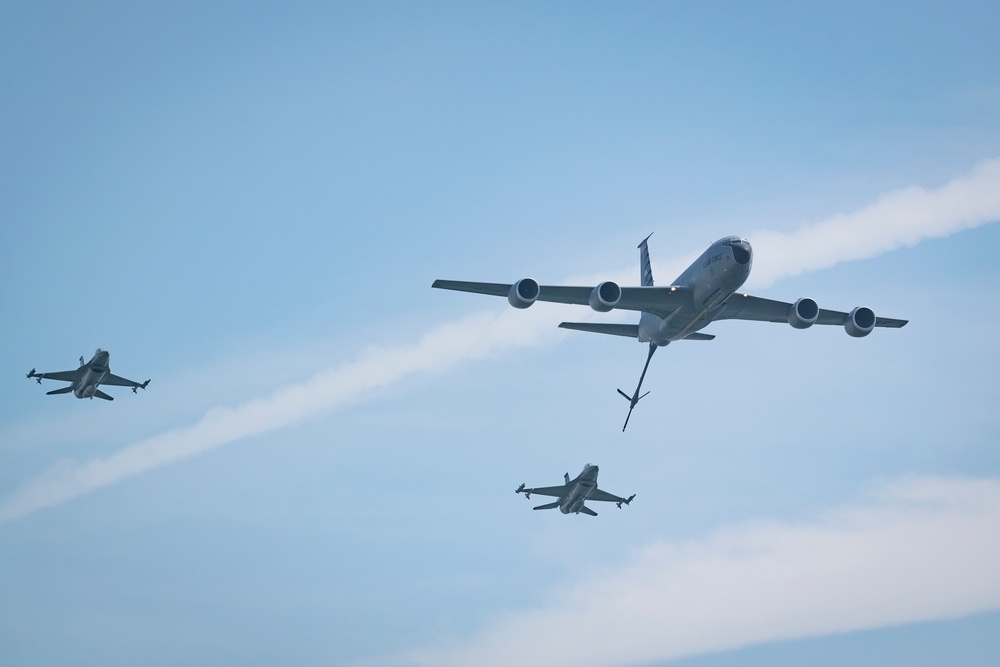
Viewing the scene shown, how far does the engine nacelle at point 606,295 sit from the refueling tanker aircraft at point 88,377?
44.4 meters

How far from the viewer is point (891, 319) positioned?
6519cm

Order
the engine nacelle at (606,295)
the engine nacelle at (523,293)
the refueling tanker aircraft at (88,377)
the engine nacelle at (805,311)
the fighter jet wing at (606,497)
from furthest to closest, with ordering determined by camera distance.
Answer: the fighter jet wing at (606,497) → the refueling tanker aircraft at (88,377) → the engine nacelle at (805,311) → the engine nacelle at (606,295) → the engine nacelle at (523,293)

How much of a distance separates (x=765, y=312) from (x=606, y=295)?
1218 centimetres

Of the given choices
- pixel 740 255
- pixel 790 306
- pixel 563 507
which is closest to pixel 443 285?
pixel 740 255

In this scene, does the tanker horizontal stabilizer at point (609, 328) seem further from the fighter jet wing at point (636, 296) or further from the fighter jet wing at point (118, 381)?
the fighter jet wing at point (118, 381)

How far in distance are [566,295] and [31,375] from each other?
47674mm

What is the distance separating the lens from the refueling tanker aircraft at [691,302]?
5462 centimetres

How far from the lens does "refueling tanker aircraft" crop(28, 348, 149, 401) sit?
81875mm

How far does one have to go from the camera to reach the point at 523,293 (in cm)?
5466

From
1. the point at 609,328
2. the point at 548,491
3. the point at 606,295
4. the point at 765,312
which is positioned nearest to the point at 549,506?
the point at 548,491

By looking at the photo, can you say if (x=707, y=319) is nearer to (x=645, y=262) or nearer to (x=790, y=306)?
(x=790, y=306)

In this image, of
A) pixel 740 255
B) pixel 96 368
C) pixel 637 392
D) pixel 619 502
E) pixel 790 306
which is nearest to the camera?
pixel 740 255

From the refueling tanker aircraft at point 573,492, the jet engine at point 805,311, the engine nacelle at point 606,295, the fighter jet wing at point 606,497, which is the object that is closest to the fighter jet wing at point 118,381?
the refueling tanker aircraft at point 573,492

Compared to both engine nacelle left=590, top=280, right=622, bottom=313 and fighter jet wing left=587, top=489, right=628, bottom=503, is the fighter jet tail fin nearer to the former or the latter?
fighter jet wing left=587, top=489, right=628, bottom=503
